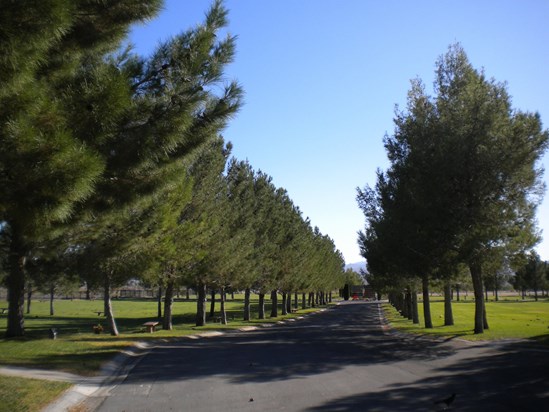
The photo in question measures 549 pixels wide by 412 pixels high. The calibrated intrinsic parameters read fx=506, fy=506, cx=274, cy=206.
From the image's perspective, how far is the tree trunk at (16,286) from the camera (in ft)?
62.4

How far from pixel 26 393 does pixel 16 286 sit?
10929mm

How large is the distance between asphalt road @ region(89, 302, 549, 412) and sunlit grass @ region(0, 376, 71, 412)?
105cm

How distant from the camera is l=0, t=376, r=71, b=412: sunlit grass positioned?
344 inches

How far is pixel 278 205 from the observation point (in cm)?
4853

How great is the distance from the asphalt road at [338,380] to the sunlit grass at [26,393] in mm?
1053

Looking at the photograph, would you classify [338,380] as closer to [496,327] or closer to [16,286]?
[16,286]

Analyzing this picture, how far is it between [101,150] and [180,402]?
194 inches

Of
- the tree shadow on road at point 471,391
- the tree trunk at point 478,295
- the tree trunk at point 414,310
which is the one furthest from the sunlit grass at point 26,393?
the tree trunk at point 414,310

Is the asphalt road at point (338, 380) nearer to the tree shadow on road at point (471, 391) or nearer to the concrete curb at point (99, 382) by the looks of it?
the tree shadow on road at point (471, 391)

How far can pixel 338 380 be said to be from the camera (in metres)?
Result: 11.7

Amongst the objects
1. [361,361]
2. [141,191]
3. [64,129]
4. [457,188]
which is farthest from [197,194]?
[64,129]

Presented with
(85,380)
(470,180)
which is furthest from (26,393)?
(470,180)

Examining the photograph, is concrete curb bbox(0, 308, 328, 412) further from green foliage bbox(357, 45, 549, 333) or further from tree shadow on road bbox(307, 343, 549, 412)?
green foliage bbox(357, 45, 549, 333)

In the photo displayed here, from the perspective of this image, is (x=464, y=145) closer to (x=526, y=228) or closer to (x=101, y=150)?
(x=526, y=228)
